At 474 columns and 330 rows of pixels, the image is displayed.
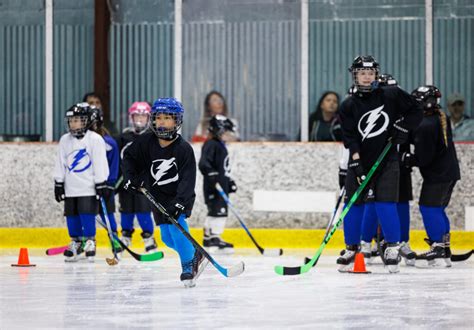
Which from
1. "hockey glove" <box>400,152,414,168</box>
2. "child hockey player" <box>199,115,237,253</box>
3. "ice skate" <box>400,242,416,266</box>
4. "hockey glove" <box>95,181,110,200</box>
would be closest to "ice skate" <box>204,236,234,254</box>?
"child hockey player" <box>199,115,237,253</box>

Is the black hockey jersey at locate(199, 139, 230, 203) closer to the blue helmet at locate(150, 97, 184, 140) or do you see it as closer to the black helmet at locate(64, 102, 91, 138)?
the black helmet at locate(64, 102, 91, 138)

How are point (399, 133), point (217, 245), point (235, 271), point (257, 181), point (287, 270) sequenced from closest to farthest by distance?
1. point (235, 271)
2. point (287, 270)
3. point (399, 133)
4. point (217, 245)
5. point (257, 181)

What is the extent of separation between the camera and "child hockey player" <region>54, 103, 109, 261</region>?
8211mm

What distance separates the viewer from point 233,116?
10.8 meters

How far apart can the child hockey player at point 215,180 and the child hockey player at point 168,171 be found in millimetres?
3181

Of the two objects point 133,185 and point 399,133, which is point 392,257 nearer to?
point 399,133

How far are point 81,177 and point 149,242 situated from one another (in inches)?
52.3

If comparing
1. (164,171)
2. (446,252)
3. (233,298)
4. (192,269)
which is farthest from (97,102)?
(233,298)

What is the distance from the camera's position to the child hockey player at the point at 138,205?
9344 millimetres

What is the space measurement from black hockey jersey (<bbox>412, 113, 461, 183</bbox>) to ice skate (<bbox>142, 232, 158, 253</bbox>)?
101 inches

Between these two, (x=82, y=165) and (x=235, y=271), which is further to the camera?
(x=82, y=165)

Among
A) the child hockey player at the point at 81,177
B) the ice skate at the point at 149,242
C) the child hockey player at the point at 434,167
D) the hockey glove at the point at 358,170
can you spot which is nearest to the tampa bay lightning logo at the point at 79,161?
the child hockey player at the point at 81,177

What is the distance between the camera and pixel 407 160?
25.9 feet

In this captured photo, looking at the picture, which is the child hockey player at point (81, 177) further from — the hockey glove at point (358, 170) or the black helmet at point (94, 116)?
the hockey glove at point (358, 170)
